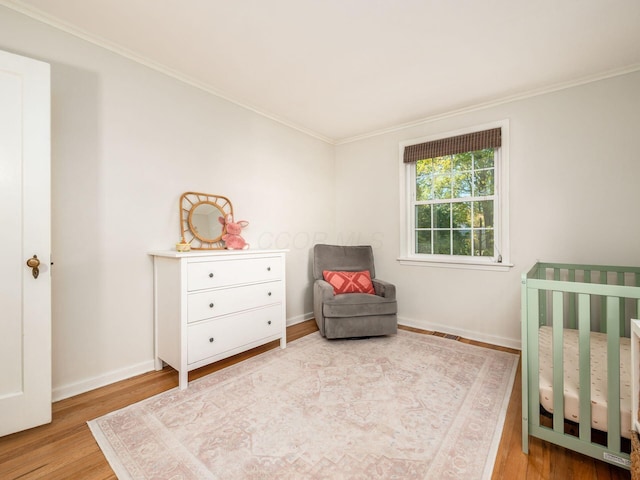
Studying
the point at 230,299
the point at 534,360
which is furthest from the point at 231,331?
the point at 534,360

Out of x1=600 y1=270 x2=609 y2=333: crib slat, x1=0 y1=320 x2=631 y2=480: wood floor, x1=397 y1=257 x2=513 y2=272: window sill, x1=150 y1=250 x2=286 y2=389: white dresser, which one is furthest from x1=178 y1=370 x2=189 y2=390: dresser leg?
x1=600 y1=270 x2=609 y2=333: crib slat

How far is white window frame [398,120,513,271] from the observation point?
2.87 m

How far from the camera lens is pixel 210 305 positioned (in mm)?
2207

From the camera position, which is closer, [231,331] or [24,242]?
[24,242]

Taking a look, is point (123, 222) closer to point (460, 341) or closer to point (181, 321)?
point (181, 321)

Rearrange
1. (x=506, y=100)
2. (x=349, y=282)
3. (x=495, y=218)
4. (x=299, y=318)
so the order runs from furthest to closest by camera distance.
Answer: (x=299, y=318)
(x=349, y=282)
(x=495, y=218)
(x=506, y=100)

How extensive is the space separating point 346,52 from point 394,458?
2531 mm

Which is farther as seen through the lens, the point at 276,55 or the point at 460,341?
the point at 460,341

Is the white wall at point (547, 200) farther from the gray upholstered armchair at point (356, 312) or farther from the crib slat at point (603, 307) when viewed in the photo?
the gray upholstered armchair at point (356, 312)

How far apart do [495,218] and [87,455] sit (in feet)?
11.5

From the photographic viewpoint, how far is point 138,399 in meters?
1.93

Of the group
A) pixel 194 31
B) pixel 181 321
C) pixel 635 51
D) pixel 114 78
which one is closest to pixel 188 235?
pixel 181 321

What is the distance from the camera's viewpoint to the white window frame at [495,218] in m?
2.87

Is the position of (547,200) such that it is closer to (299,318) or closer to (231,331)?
(299,318)
